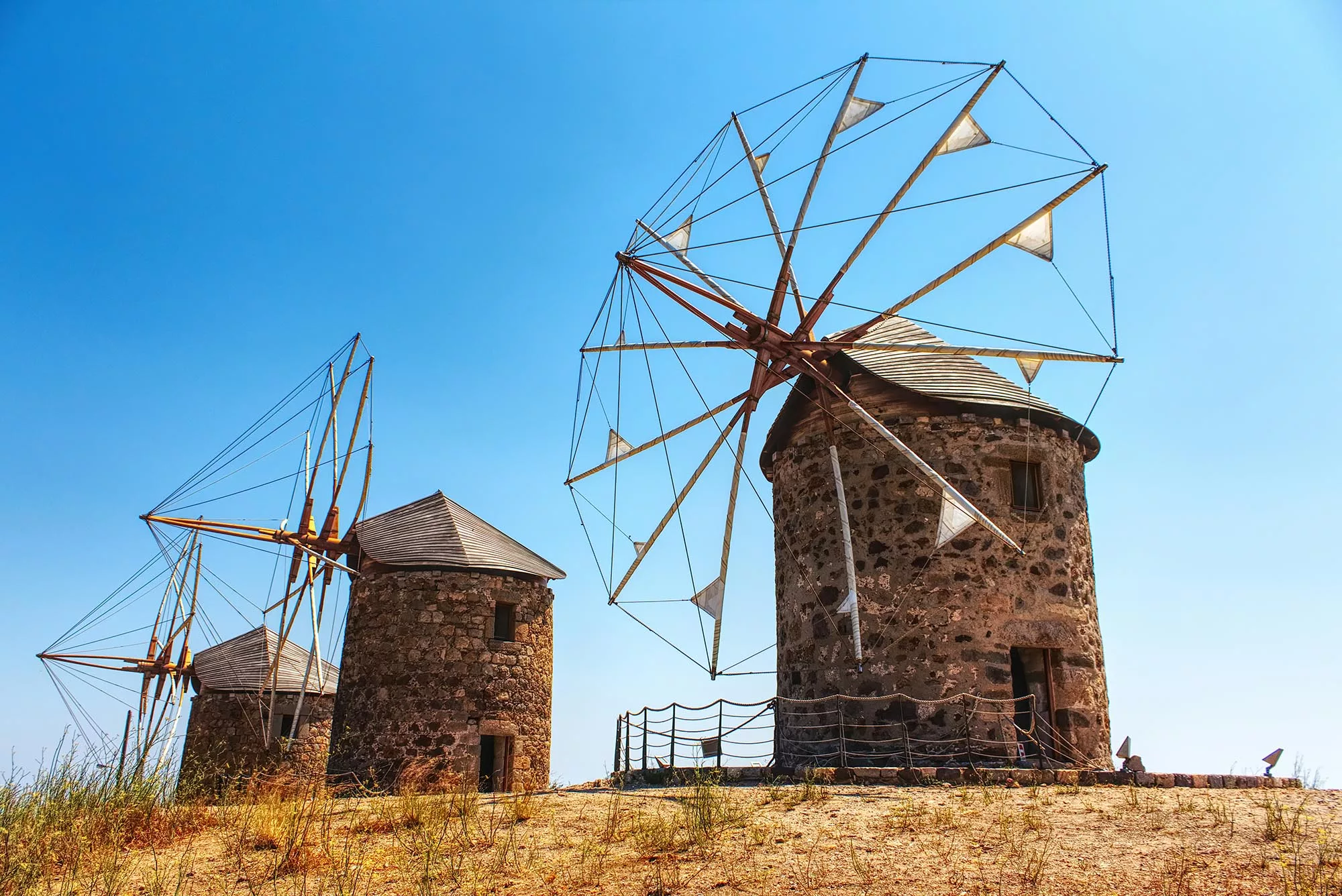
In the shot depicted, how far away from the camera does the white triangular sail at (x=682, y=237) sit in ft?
40.2

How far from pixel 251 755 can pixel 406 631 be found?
9.15m

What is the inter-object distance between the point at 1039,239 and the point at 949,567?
421 centimetres

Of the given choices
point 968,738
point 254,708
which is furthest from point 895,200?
point 254,708

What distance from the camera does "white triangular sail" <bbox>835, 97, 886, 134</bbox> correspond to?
11.8 m

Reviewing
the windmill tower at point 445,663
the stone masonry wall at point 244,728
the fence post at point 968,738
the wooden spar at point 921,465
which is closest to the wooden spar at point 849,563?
the wooden spar at point 921,465

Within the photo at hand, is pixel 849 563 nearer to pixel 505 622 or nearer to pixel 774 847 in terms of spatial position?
pixel 774 847

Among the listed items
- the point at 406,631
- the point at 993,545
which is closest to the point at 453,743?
the point at 406,631

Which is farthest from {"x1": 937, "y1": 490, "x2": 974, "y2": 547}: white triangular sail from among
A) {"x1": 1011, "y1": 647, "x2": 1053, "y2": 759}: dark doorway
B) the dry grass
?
the dry grass

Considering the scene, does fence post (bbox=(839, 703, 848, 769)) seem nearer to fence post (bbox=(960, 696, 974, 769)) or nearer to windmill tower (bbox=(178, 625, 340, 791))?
fence post (bbox=(960, 696, 974, 769))

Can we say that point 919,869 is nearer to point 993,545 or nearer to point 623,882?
point 623,882

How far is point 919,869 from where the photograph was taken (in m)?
6.07

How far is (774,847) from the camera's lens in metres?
6.77

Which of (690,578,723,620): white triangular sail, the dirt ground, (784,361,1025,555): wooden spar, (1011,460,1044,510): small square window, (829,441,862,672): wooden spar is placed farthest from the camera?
(1011,460,1044,510): small square window

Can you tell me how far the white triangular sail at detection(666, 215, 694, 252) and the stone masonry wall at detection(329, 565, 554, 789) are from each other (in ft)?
30.1
